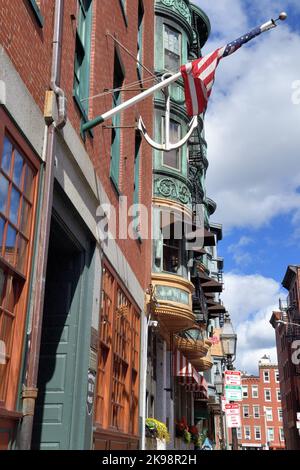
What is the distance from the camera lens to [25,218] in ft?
21.6

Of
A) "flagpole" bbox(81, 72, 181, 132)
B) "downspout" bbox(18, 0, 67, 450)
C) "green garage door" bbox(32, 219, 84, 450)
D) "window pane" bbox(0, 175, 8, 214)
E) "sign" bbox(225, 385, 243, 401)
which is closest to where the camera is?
"window pane" bbox(0, 175, 8, 214)

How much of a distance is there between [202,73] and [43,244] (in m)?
4.00

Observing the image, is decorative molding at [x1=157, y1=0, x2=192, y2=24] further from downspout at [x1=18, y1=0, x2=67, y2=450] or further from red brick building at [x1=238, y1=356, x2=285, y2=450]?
red brick building at [x1=238, y1=356, x2=285, y2=450]

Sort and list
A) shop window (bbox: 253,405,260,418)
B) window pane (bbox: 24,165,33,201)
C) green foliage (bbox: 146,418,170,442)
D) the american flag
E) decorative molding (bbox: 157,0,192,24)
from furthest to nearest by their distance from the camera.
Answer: shop window (bbox: 253,405,260,418) < decorative molding (bbox: 157,0,192,24) < green foliage (bbox: 146,418,170,442) < the american flag < window pane (bbox: 24,165,33,201)

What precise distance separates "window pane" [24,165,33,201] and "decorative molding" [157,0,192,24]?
596 inches

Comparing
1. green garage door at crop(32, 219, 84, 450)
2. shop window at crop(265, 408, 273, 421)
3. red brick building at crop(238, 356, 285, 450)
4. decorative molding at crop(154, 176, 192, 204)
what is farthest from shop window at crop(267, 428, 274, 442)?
green garage door at crop(32, 219, 84, 450)

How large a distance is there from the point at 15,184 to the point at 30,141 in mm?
617

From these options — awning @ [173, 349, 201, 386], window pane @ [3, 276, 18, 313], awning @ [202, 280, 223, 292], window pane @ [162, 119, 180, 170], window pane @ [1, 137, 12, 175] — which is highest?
window pane @ [162, 119, 180, 170]

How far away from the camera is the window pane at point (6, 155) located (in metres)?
5.93

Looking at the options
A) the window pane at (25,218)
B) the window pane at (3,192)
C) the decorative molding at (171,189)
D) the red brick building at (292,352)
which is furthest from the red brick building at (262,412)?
the window pane at (3,192)

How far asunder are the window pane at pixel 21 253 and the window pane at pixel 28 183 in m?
0.57

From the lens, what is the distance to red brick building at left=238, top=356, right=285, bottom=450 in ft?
347

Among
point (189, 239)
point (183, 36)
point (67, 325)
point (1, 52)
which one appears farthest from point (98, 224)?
point (183, 36)

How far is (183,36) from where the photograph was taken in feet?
67.9
